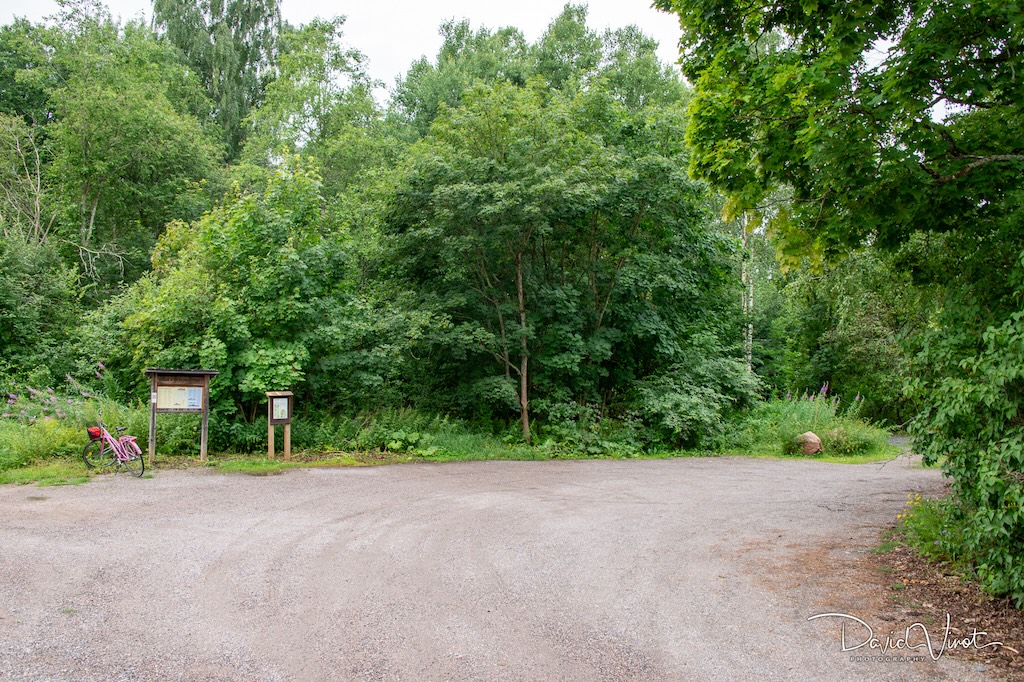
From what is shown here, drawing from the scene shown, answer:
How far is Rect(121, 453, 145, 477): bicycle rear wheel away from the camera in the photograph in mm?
9880

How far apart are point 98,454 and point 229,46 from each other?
30.0 metres

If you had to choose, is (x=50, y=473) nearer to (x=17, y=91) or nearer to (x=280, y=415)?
(x=280, y=415)

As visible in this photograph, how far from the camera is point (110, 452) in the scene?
33.2 ft

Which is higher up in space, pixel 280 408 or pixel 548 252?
pixel 548 252

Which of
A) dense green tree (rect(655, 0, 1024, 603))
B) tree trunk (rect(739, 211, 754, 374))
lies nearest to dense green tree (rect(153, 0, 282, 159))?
tree trunk (rect(739, 211, 754, 374))

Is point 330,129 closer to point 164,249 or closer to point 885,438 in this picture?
point 164,249

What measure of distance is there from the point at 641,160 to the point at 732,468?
657cm

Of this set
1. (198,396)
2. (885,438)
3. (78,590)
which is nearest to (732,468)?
(885,438)

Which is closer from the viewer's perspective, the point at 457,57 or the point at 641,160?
the point at 641,160

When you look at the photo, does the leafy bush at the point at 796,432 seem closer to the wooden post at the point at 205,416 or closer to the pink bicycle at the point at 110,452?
the wooden post at the point at 205,416

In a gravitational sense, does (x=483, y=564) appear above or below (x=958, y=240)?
below

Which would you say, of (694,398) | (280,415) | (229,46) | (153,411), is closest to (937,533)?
(694,398)

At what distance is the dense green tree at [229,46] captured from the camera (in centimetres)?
3391

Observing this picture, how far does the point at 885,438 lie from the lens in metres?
17.9
